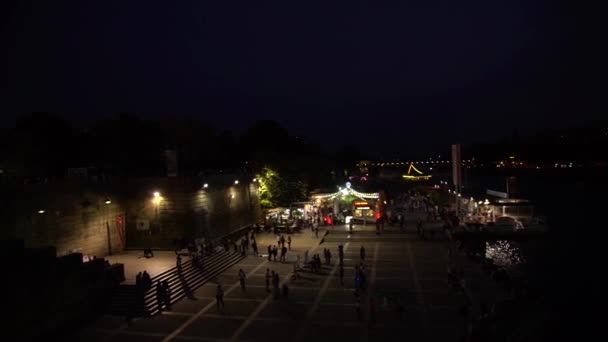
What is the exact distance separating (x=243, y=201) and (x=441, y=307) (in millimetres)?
24718

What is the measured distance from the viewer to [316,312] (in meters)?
18.1

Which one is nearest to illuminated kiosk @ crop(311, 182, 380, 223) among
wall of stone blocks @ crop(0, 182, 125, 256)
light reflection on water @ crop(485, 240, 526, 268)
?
light reflection on water @ crop(485, 240, 526, 268)

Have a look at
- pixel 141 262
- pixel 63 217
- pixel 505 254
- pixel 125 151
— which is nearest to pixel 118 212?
pixel 141 262

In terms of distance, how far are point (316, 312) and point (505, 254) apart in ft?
82.7

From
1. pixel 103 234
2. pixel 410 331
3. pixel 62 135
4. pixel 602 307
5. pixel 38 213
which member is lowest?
pixel 602 307

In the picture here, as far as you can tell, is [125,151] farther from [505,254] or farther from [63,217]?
[505,254]

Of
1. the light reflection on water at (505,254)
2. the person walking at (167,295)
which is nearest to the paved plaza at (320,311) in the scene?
the person walking at (167,295)

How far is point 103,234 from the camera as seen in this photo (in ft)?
87.9

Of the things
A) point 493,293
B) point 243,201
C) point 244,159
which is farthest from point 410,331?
point 244,159

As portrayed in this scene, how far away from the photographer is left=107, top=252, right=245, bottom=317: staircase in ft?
61.3

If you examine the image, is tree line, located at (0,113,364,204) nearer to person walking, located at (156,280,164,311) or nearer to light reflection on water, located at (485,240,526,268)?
person walking, located at (156,280,164,311)

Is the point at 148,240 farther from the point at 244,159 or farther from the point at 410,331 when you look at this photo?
the point at 244,159

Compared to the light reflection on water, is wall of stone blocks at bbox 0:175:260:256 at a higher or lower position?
higher

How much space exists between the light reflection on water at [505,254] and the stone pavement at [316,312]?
11316 mm
